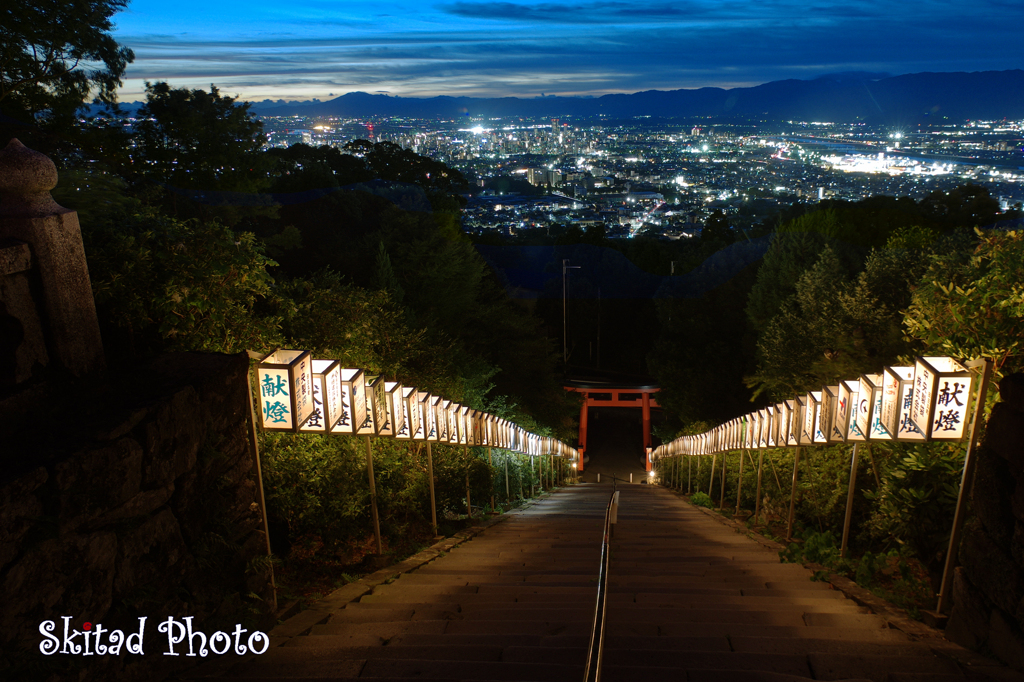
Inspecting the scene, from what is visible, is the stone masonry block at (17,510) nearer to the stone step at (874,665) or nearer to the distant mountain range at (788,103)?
the stone step at (874,665)

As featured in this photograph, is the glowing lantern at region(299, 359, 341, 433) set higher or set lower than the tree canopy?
lower

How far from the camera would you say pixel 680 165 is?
243 ft

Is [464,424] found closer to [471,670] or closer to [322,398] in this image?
[322,398]

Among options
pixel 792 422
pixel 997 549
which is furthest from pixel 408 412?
pixel 997 549

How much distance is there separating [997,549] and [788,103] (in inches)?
4376

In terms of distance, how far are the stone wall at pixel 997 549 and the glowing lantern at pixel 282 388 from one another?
5.04 m

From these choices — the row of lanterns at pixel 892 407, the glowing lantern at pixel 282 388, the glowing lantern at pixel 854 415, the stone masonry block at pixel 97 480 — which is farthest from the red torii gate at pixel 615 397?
the stone masonry block at pixel 97 480

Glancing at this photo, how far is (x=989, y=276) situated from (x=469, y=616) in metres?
5.30

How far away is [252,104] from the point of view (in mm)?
20625

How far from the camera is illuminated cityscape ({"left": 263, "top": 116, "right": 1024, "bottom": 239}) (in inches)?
1506

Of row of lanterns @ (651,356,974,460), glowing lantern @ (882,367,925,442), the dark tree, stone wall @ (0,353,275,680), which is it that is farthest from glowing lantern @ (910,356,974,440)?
the dark tree

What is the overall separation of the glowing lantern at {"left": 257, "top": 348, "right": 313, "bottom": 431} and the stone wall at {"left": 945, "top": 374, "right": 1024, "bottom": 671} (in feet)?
16.5

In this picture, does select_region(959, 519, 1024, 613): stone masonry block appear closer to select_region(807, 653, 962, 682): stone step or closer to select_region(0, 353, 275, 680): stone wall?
select_region(807, 653, 962, 682): stone step

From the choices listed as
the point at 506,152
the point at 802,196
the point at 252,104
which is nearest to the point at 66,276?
the point at 252,104
